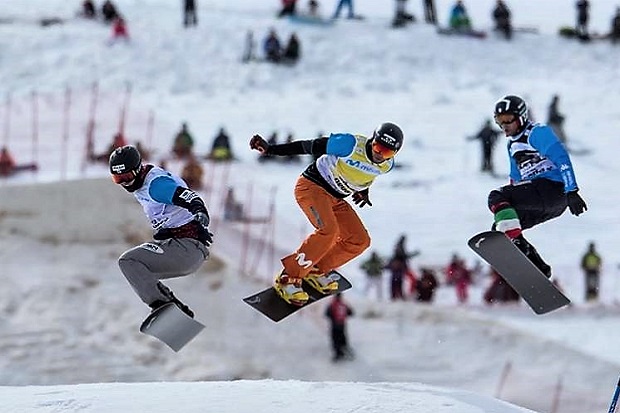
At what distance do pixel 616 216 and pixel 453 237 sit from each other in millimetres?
3015

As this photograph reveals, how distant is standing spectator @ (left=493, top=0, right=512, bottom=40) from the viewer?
102 ft

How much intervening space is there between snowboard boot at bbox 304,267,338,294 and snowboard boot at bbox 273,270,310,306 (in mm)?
155

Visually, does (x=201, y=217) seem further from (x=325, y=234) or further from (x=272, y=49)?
(x=272, y=49)

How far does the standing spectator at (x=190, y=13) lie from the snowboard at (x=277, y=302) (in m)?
20.8

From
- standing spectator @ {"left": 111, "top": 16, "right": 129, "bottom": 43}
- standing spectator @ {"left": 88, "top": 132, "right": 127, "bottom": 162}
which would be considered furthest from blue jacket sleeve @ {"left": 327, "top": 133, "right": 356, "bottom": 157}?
standing spectator @ {"left": 111, "top": 16, "right": 129, "bottom": 43}

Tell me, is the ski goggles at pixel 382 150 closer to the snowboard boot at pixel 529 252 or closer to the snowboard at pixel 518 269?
the snowboard at pixel 518 269

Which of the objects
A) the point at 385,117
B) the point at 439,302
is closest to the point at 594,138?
the point at 385,117

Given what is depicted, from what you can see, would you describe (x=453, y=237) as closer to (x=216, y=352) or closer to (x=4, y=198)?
(x=216, y=352)

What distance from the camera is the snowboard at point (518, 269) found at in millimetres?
10695

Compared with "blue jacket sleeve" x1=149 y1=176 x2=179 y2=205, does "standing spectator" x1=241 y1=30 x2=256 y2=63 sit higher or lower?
lower

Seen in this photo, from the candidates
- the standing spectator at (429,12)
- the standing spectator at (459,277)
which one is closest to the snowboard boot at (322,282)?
the standing spectator at (459,277)

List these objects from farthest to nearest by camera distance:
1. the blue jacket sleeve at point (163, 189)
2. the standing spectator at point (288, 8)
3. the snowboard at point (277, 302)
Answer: the standing spectator at point (288, 8) → the snowboard at point (277, 302) → the blue jacket sleeve at point (163, 189)

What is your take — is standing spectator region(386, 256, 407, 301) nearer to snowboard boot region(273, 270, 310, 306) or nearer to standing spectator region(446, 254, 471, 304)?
standing spectator region(446, 254, 471, 304)

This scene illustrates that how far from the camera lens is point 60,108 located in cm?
2695
